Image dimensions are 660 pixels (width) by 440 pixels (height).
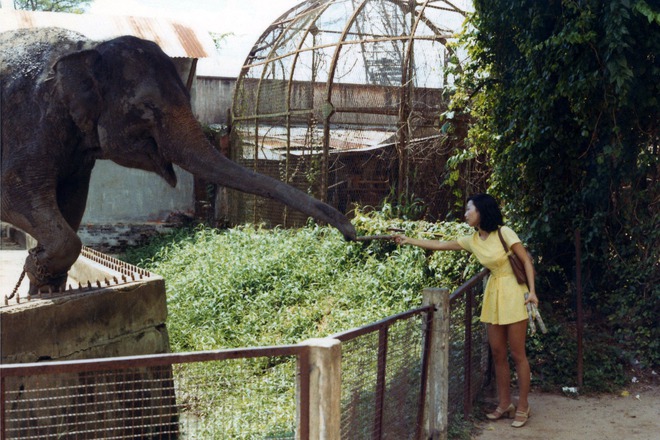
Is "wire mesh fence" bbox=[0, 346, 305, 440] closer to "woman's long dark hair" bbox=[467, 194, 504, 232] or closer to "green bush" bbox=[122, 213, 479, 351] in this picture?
"green bush" bbox=[122, 213, 479, 351]

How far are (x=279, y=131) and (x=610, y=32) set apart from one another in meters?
7.70

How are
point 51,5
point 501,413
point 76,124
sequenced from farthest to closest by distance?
point 51,5 < point 501,413 < point 76,124

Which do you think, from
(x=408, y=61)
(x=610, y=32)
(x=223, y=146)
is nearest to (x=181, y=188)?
(x=223, y=146)

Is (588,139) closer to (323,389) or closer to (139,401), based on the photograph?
(139,401)

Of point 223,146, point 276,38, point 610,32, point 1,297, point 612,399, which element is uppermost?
point 276,38

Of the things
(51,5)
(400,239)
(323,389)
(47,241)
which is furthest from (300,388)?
(51,5)

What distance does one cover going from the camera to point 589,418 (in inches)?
244

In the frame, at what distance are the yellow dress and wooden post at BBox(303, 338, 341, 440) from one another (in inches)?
117

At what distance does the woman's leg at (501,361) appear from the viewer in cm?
598

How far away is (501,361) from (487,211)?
1.19m

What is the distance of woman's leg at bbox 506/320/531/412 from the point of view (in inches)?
233

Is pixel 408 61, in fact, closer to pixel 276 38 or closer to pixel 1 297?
pixel 276 38

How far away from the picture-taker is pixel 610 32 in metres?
6.78

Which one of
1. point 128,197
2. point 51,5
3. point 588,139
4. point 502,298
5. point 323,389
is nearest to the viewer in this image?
point 323,389
